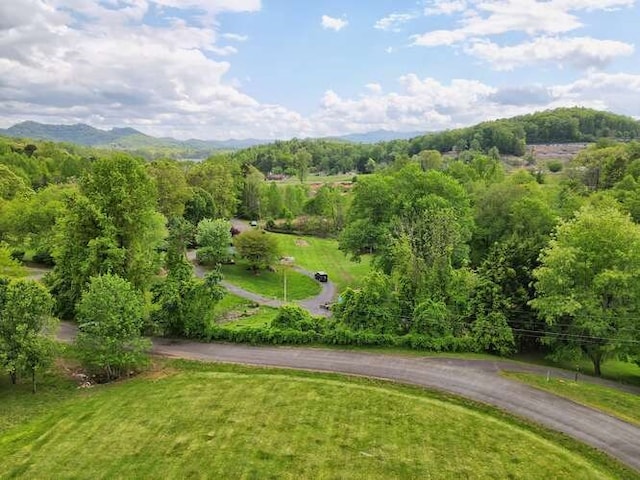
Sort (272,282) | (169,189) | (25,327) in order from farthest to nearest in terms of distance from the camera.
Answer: (169,189) < (272,282) < (25,327)

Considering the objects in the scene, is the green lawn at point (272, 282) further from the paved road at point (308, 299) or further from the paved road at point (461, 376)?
the paved road at point (461, 376)

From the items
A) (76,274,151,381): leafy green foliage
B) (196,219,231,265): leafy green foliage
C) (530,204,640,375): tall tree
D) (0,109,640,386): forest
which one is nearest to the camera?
(76,274,151,381): leafy green foliage

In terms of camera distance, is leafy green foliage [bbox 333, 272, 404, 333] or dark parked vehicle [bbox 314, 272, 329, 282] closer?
leafy green foliage [bbox 333, 272, 404, 333]

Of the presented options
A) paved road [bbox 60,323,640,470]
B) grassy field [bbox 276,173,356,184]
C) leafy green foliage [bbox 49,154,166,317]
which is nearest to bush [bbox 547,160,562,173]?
grassy field [bbox 276,173,356,184]

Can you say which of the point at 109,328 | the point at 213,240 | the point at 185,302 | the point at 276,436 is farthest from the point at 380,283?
the point at 213,240

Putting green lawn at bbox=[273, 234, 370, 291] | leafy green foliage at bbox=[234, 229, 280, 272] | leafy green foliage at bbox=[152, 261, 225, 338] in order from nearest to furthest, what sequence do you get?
leafy green foliage at bbox=[152, 261, 225, 338] < leafy green foliage at bbox=[234, 229, 280, 272] < green lawn at bbox=[273, 234, 370, 291]

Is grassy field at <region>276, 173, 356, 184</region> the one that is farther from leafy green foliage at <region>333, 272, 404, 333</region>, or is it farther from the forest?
leafy green foliage at <region>333, 272, 404, 333</region>

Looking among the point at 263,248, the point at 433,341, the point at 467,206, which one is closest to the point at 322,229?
the point at 263,248

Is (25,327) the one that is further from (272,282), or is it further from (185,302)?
(272,282)
